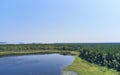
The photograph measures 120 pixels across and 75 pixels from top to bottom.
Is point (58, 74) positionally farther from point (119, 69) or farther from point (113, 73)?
point (119, 69)

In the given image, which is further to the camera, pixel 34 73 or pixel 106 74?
pixel 34 73

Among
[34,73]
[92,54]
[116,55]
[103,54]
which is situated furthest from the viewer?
[92,54]

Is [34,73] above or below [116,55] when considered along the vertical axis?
below

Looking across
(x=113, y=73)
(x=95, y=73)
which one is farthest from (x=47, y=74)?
(x=113, y=73)

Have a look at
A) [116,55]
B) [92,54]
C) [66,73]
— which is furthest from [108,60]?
[66,73]

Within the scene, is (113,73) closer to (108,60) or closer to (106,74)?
(106,74)

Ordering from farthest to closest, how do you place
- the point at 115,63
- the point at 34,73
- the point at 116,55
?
1. the point at 116,55
2. the point at 115,63
3. the point at 34,73

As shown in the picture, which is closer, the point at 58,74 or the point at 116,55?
the point at 58,74

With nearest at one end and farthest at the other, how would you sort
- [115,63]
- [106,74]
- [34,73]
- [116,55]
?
[106,74] < [34,73] < [115,63] < [116,55]

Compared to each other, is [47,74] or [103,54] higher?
[103,54]
